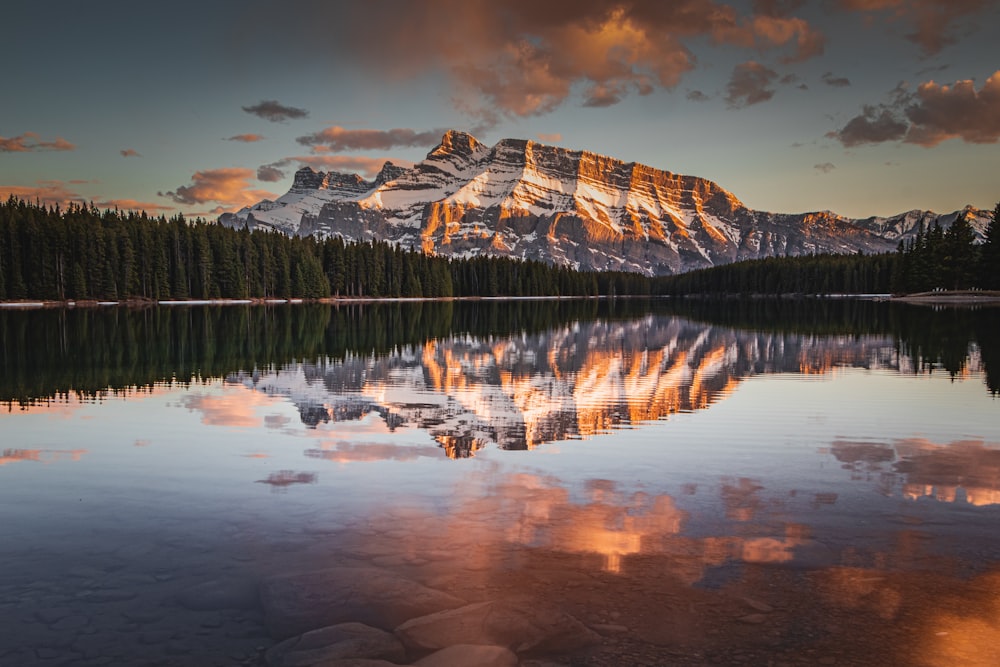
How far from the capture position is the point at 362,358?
4134cm

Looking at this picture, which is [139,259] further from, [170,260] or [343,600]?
[343,600]

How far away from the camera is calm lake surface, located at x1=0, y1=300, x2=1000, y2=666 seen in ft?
27.3

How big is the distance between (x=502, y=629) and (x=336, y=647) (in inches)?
74.2

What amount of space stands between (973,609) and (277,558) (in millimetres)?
9171

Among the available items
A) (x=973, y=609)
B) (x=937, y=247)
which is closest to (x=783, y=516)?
(x=973, y=609)

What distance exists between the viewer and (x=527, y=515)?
12500mm

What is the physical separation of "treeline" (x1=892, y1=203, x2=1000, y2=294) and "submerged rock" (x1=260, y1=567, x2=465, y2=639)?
145637 millimetres

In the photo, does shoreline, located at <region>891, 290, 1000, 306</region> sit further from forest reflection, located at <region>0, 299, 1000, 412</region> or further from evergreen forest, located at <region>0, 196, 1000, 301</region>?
forest reflection, located at <region>0, 299, 1000, 412</region>

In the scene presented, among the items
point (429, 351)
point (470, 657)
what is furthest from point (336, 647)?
point (429, 351)

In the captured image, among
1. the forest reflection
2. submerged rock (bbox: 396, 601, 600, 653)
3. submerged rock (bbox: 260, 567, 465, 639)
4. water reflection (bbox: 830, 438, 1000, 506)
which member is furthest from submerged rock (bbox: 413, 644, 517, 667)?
the forest reflection

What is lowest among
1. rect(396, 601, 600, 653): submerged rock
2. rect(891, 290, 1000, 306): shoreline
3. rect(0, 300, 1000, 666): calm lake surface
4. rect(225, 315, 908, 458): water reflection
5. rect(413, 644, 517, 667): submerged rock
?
rect(413, 644, 517, 667): submerged rock

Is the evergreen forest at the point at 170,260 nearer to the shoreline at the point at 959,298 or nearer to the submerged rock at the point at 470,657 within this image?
the shoreline at the point at 959,298

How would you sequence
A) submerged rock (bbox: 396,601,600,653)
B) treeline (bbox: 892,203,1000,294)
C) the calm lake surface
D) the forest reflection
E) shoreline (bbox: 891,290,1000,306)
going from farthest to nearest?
treeline (bbox: 892,203,1000,294) < shoreline (bbox: 891,290,1000,306) < the forest reflection < the calm lake surface < submerged rock (bbox: 396,601,600,653)

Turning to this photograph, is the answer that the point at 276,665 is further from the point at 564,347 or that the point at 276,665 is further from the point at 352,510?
the point at 564,347
